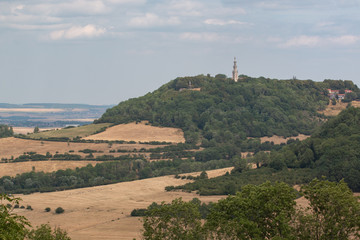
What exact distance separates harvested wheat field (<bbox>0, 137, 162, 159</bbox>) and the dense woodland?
48.0m

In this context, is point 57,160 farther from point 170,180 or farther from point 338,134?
point 338,134

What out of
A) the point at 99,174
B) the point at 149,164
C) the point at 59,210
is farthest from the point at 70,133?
the point at 59,210

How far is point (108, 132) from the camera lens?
617 feet

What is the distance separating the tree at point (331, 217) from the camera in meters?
46.8

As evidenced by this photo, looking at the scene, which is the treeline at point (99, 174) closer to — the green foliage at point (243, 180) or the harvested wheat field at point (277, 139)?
the green foliage at point (243, 180)

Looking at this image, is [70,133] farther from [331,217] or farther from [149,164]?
[331,217]

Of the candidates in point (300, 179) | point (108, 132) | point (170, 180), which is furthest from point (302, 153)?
point (108, 132)

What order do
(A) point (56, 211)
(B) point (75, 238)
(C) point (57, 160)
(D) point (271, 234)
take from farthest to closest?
(C) point (57, 160) → (A) point (56, 211) → (B) point (75, 238) → (D) point (271, 234)

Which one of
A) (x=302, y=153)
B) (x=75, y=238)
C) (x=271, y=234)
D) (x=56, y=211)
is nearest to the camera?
(x=271, y=234)

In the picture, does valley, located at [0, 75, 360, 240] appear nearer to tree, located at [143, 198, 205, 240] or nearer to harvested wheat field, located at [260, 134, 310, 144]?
harvested wheat field, located at [260, 134, 310, 144]

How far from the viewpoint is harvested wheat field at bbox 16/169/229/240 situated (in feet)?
270

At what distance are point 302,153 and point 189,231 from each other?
73184 mm

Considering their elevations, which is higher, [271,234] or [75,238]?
[271,234]

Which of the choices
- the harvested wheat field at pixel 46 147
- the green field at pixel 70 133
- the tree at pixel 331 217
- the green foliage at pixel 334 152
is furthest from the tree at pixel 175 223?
the green field at pixel 70 133
